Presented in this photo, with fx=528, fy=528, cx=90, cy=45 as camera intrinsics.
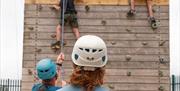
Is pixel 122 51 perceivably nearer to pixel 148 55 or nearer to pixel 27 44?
pixel 148 55

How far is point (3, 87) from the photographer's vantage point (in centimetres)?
1736

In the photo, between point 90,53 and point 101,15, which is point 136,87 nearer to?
point 101,15

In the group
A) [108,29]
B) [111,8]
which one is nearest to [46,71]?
[108,29]

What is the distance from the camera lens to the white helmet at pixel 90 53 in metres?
3.04

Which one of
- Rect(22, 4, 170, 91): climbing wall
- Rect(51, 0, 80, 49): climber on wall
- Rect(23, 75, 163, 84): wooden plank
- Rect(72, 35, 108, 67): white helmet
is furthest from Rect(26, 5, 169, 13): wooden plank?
Rect(72, 35, 108, 67): white helmet

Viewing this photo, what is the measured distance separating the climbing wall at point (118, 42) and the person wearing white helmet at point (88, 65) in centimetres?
686

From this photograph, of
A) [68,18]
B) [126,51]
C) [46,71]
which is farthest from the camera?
[126,51]

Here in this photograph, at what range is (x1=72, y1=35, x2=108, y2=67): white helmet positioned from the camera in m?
3.04

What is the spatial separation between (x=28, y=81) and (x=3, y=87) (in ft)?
25.2

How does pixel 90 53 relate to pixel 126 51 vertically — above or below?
above

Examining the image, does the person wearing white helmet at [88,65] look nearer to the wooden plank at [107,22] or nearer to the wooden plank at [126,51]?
the wooden plank at [126,51]

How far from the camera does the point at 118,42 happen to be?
33.2 ft

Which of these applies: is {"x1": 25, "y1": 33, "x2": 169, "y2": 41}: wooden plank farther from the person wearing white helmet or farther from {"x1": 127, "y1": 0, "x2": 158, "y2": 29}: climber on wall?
the person wearing white helmet

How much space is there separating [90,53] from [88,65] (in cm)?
7
